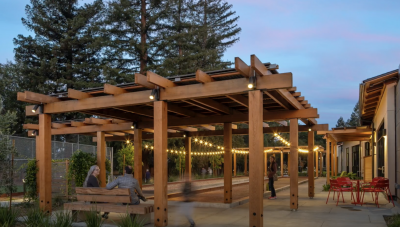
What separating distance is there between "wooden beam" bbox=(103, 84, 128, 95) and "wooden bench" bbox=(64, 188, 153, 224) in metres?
2.38

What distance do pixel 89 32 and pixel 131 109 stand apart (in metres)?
19.2

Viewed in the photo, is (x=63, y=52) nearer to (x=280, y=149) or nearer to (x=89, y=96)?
(x=280, y=149)

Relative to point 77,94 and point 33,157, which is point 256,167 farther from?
point 33,157

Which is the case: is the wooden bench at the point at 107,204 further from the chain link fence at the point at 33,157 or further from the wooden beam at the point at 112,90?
the chain link fence at the point at 33,157

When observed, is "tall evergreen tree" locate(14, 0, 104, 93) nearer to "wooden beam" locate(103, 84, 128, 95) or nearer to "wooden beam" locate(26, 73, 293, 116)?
"wooden beam" locate(26, 73, 293, 116)

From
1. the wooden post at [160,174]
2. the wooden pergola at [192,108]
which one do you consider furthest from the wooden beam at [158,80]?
the wooden post at [160,174]

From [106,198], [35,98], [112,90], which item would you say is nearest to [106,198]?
[106,198]

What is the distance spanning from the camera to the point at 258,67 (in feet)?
25.6

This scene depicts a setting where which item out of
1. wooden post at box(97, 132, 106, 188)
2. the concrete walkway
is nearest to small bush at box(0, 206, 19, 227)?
the concrete walkway

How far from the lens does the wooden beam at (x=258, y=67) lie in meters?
7.59

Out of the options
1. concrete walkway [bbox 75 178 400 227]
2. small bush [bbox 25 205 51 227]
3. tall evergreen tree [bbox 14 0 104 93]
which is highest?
tall evergreen tree [bbox 14 0 104 93]

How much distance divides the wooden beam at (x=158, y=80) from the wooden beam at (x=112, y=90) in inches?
57.1

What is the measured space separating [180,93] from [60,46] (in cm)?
2255

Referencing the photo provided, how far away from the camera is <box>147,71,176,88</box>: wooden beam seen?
866 centimetres
